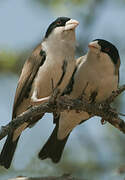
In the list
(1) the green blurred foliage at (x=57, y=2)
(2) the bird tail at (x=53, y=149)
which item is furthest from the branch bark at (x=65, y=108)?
(1) the green blurred foliage at (x=57, y=2)

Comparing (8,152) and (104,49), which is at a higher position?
(104,49)

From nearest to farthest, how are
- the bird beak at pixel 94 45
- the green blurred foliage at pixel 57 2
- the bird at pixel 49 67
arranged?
1. the bird at pixel 49 67
2. the bird beak at pixel 94 45
3. the green blurred foliage at pixel 57 2

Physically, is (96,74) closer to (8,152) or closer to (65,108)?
(65,108)

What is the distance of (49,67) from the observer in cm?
677

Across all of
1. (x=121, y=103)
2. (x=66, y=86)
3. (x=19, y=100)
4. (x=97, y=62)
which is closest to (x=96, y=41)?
(x=97, y=62)

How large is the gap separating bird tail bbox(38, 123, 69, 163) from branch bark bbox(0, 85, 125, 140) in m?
1.61

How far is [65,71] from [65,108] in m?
0.76

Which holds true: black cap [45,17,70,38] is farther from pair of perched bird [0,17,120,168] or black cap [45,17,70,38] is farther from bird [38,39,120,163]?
bird [38,39,120,163]

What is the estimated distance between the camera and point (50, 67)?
6762 millimetres

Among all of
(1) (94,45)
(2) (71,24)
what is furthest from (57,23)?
(1) (94,45)

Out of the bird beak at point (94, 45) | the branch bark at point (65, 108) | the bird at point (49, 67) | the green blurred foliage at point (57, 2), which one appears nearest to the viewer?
the branch bark at point (65, 108)

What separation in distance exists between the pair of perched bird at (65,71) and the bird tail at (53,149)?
53cm

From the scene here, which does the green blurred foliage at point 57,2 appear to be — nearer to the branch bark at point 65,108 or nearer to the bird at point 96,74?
the bird at point 96,74

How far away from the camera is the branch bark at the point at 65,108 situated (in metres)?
5.98
